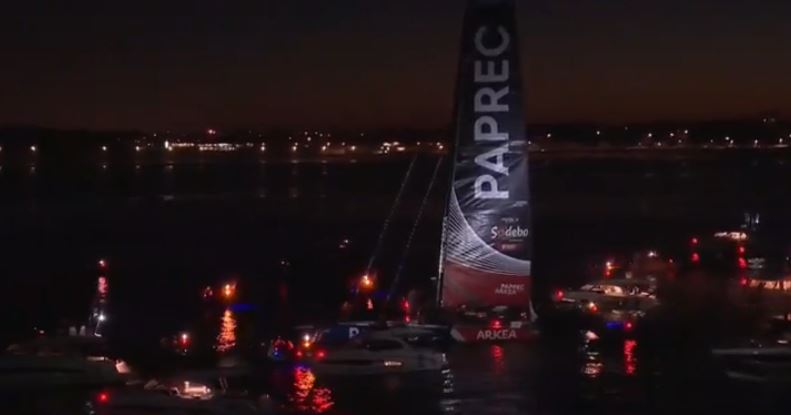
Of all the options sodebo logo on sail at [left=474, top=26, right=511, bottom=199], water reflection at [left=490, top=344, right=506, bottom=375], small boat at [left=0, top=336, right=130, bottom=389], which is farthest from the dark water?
small boat at [left=0, top=336, right=130, bottom=389]

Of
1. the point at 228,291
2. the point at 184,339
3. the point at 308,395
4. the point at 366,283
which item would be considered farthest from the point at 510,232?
the point at 228,291

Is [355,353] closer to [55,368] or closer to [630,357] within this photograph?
[55,368]

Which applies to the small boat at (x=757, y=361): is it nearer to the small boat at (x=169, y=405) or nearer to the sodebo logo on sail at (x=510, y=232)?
the sodebo logo on sail at (x=510, y=232)

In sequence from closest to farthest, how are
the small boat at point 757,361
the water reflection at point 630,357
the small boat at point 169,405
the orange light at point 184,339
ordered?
1. the small boat at point 169,405
2. the small boat at point 757,361
3. the water reflection at point 630,357
4. the orange light at point 184,339

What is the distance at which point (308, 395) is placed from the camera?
1753cm

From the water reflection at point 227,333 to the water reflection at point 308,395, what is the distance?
13.2ft

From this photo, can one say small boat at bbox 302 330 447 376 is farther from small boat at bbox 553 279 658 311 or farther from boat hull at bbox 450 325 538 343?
small boat at bbox 553 279 658 311

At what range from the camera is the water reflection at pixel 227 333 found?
930 inches

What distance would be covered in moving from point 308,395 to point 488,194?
17.2 feet

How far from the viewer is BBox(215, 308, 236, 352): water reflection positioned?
23625 millimetres

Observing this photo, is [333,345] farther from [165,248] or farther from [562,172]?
[562,172]

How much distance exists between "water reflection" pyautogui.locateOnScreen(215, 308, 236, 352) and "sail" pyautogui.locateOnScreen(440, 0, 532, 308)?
155 inches

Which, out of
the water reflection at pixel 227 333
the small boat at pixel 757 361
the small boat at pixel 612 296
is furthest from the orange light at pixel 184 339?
the small boat at pixel 757 361

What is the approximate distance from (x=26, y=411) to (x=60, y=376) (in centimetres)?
195
